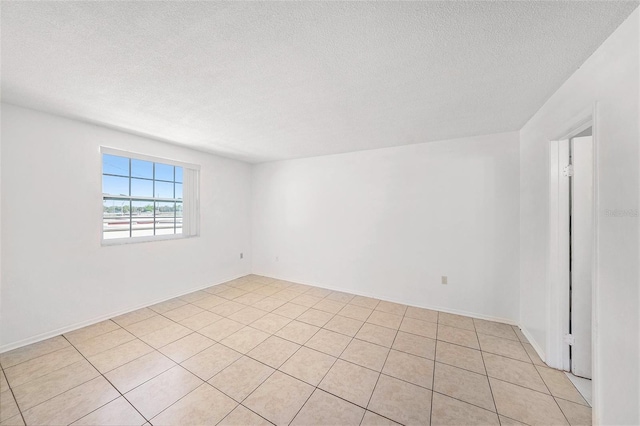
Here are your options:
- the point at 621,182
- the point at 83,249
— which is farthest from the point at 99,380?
the point at 621,182

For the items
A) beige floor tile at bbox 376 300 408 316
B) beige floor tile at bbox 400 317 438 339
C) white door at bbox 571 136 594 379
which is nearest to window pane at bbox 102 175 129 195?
beige floor tile at bbox 376 300 408 316

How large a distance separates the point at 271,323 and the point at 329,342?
0.81 meters

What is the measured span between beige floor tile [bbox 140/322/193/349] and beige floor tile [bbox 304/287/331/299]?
183 centimetres

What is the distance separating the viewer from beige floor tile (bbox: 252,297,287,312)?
10.6 ft

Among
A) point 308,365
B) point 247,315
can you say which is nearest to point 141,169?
point 247,315

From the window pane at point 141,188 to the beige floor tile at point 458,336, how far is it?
14.2ft

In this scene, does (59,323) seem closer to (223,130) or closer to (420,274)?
(223,130)

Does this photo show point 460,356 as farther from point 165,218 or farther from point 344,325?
point 165,218

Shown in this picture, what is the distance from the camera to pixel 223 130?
2822 millimetres

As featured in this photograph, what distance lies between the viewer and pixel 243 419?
4.96ft

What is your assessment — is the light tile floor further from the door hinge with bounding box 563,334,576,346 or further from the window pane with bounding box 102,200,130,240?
the window pane with bounding box 102,200,130,240

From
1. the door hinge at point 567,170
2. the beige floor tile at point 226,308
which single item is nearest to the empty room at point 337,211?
the door hinge at point 567,170

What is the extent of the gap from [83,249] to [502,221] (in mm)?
5092

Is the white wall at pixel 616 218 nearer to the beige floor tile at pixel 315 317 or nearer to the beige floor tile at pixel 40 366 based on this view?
the beige floor tile at pixel 315 317
